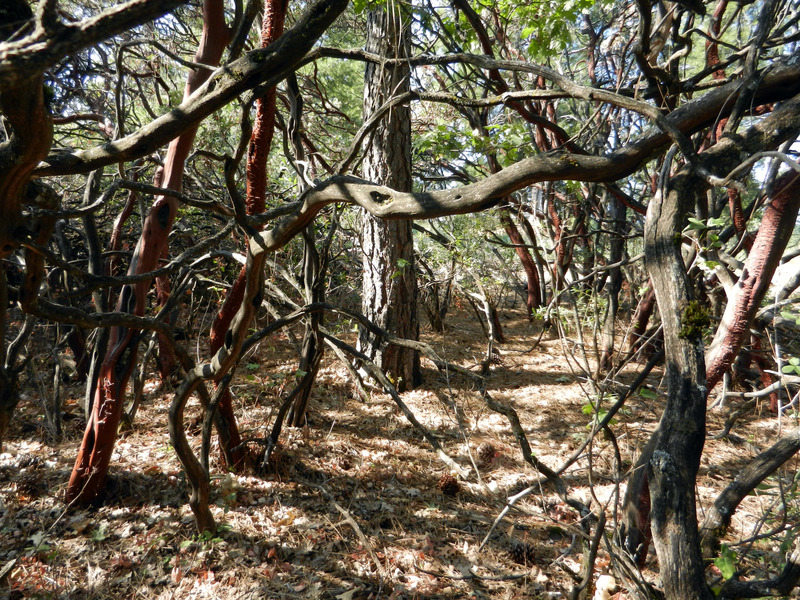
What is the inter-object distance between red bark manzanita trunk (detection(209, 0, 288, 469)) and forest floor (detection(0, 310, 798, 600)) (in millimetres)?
380

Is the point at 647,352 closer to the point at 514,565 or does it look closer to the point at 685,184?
the point at 514,565

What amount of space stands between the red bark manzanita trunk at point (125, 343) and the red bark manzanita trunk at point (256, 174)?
0.39 metres

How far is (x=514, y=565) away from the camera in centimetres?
291

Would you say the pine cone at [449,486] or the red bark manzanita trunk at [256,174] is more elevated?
the red bark manzanita trunk at [256,174]

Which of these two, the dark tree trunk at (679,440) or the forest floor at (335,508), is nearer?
the dark tree trunk at (679,440)

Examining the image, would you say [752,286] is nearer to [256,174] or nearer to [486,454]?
[486,454]

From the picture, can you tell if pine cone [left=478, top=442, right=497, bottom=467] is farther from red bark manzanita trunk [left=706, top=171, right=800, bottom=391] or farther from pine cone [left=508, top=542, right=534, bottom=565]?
red bark manzanita trunk [left=706, top=171, right=800, bottom=391]

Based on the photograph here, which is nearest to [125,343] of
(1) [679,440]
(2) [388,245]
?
(2) [388,245]

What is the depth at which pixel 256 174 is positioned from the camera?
317cm

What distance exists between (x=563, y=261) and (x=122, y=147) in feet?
20.3

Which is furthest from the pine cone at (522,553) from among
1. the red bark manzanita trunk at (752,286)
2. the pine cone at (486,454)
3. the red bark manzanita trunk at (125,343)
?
the red bark manzanita trunk at (125,343)

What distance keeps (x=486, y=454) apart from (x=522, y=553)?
44.6 inches

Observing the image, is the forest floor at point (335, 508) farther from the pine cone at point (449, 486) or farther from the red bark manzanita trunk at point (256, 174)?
the red bark manzanita trunk at point (256, 174)

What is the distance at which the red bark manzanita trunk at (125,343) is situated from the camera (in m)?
3.09
